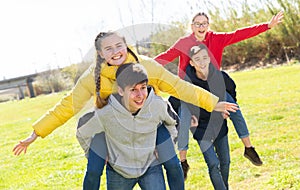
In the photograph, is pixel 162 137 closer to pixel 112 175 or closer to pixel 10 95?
pixel 112 175

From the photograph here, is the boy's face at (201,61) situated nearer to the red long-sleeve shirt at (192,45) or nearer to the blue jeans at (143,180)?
the red long-sleeve shirt at (192,45)

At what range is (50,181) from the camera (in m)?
6.18

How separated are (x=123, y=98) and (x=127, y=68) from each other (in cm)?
22

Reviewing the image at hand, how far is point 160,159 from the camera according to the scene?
331 centimetres

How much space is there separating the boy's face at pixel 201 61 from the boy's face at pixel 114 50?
3.46 feet

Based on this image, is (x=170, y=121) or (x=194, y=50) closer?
(x=170, y=121)

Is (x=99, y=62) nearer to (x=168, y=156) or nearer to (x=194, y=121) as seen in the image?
(x=168, y=156)

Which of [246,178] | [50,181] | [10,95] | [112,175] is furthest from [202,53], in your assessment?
[10,95]

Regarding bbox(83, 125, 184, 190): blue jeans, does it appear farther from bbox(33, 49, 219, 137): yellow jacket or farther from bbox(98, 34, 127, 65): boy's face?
bbox(98, 34, 127, 65): boy's face

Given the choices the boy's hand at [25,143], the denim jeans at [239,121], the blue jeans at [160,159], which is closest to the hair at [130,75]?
the blue jeans at [160,159]

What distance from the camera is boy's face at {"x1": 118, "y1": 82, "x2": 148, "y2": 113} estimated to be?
3.10 meters

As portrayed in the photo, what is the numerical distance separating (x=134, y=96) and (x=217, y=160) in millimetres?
1248

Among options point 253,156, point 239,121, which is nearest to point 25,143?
point 239,121

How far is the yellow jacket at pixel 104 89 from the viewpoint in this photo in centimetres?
321
